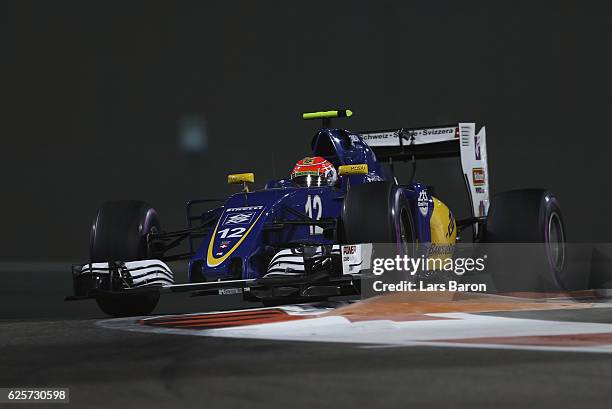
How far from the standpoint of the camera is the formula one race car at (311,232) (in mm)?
6395

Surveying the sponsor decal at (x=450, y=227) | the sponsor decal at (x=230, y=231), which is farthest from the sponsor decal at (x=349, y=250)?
the sponsor decal at (x=450, y=227)

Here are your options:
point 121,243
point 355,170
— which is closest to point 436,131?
point 355,170

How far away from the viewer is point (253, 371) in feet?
11.6

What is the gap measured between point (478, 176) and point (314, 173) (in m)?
2.29

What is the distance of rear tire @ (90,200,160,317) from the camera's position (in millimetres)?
7293

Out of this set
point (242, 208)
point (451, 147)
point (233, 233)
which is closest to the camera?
point (233, 233)

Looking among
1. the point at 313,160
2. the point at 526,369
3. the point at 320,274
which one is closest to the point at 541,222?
the point at 313,160

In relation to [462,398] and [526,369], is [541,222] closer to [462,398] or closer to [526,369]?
[526,369]

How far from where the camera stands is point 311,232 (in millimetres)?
7523

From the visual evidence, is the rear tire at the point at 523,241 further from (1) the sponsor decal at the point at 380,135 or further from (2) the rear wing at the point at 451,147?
(1) the sponsor decal at the point at 380,135

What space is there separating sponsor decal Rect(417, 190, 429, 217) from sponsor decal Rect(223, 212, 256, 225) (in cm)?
177

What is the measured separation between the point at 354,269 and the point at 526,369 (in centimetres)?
295

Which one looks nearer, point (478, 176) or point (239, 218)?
point (239, 218)

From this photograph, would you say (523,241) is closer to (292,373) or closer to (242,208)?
(242,208)
